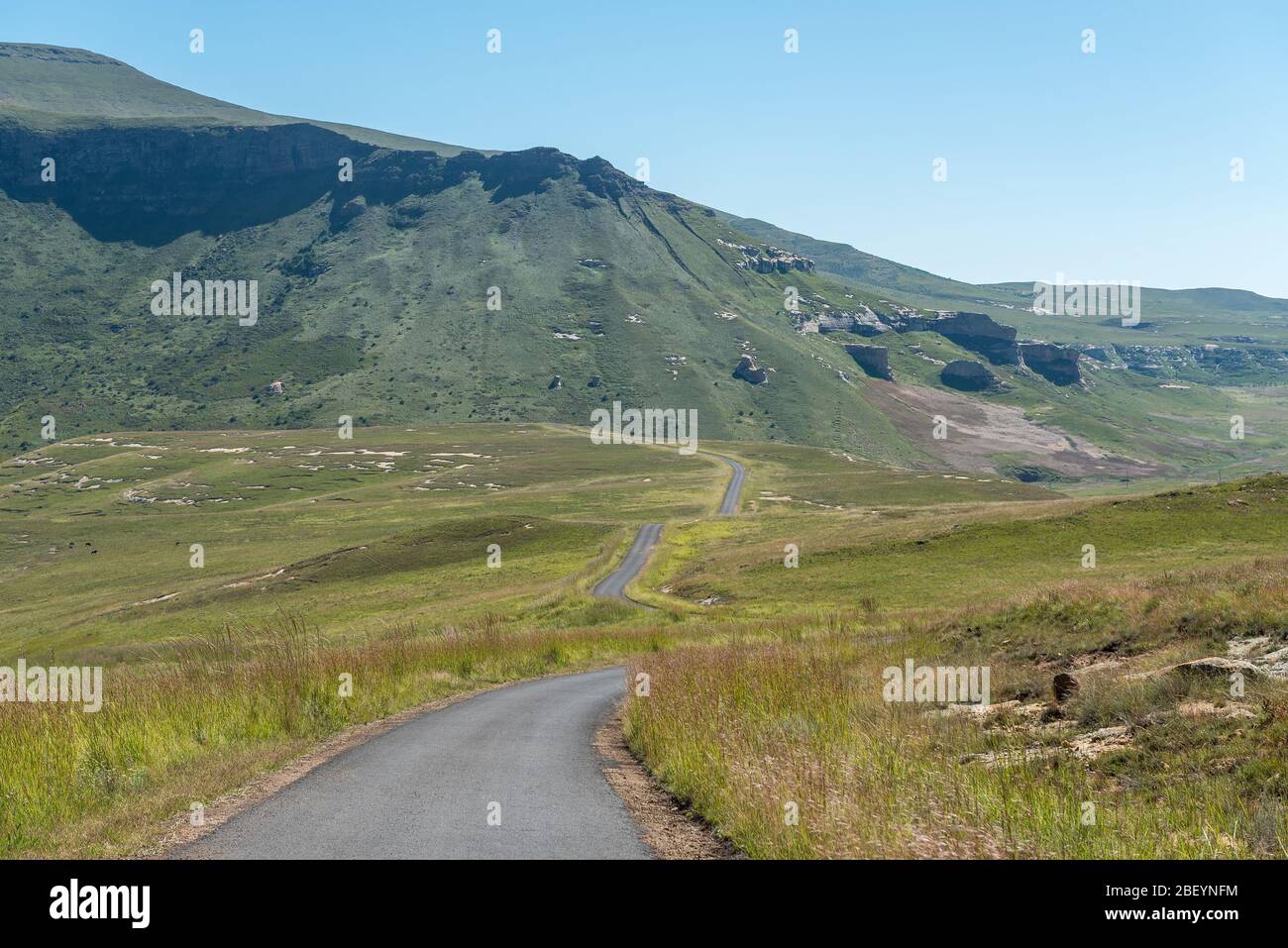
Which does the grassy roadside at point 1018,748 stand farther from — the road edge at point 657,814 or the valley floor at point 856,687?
the road edge at point 657,814

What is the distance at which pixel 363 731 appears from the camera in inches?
640

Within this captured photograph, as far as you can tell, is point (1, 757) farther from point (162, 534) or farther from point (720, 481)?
point (720, 481)

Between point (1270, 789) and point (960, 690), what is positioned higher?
point (1270, 789)

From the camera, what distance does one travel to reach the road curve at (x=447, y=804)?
8375 millimetres

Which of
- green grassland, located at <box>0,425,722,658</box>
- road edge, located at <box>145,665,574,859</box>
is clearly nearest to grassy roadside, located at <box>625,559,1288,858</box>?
road edge, located at <box>145,665,574,859</box>

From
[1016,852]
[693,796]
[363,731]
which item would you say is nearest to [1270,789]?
[1016,852]

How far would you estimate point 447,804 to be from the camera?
10.3 metres

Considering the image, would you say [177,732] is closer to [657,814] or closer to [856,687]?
[657,814]

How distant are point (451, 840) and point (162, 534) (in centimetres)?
13949

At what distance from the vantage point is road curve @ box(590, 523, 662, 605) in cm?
6450

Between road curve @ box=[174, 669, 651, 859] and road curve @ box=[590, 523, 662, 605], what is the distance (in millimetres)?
43465

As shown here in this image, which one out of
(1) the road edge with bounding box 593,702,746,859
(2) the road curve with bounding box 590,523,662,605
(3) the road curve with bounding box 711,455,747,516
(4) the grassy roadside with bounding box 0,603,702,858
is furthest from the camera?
(3) the road curve with bounding box 711,455,747,516

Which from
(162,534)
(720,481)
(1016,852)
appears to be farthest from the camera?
(720,481)

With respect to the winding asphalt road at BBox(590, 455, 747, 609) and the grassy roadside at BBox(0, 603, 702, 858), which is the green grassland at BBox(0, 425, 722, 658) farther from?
the grassy roadside at BBox(0, 603, 702, 858)
